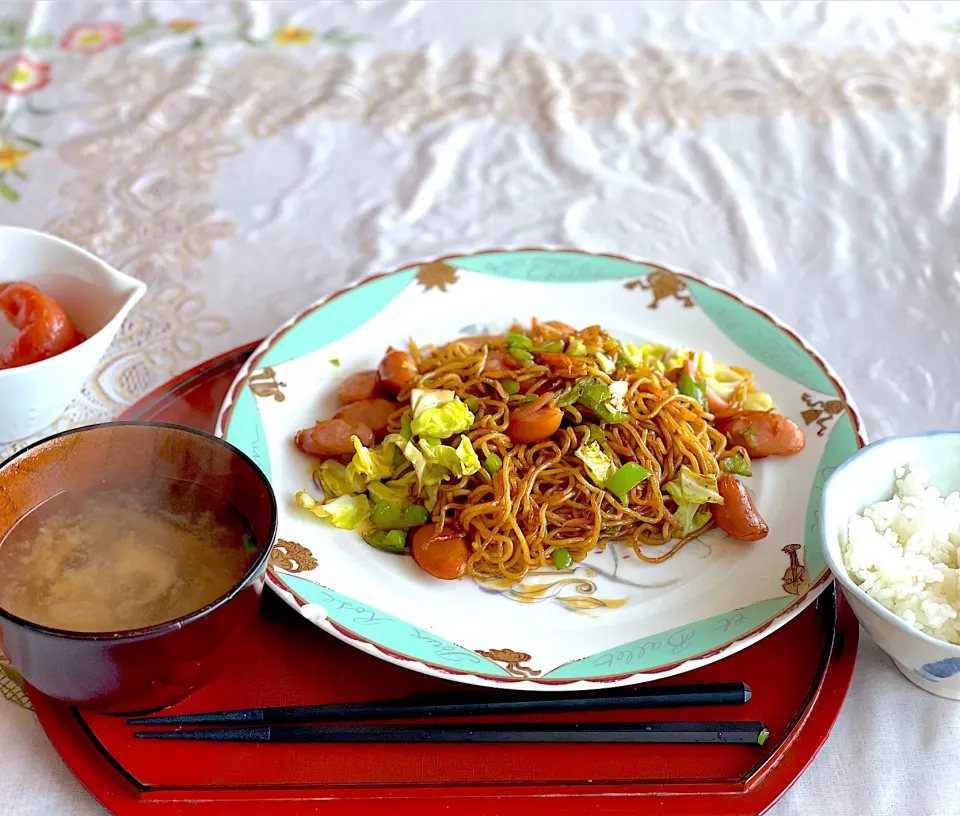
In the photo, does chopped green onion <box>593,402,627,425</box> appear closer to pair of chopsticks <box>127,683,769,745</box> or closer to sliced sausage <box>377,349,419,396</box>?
sliced sausage <box>377,349,419,396</box>

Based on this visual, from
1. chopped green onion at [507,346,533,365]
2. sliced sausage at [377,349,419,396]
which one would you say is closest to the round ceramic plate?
sliced sausage at [377,349,419,396]

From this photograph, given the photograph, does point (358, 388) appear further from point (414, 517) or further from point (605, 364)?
point (605, 364)

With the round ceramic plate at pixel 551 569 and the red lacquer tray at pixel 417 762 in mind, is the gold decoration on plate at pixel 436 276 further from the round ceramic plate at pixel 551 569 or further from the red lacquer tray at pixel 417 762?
the red lacquer tray at pixel 417 762

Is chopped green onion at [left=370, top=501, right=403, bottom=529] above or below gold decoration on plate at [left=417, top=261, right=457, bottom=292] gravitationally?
below

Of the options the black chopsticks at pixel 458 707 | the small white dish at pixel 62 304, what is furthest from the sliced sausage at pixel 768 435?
the small white dish at pixel 62 304

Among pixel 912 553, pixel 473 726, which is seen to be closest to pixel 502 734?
pixel 473 726

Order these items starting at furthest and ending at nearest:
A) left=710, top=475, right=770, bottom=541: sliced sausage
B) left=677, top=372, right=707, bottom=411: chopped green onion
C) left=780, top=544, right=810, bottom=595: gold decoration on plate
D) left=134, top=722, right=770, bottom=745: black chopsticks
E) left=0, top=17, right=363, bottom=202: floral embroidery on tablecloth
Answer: left=0, top=17, right=363, bottom=202: floral embroidery on tablecloth
left=677, top=372, right=707, bottom=411: chopped green onion
left=710, top=475, right=770, bottom=541: sliced sausage
left=780, top=544, right=810, bottom=595: gold decoration on plate
left=134, top=722, right=770, bottom=745: black chopsticks
